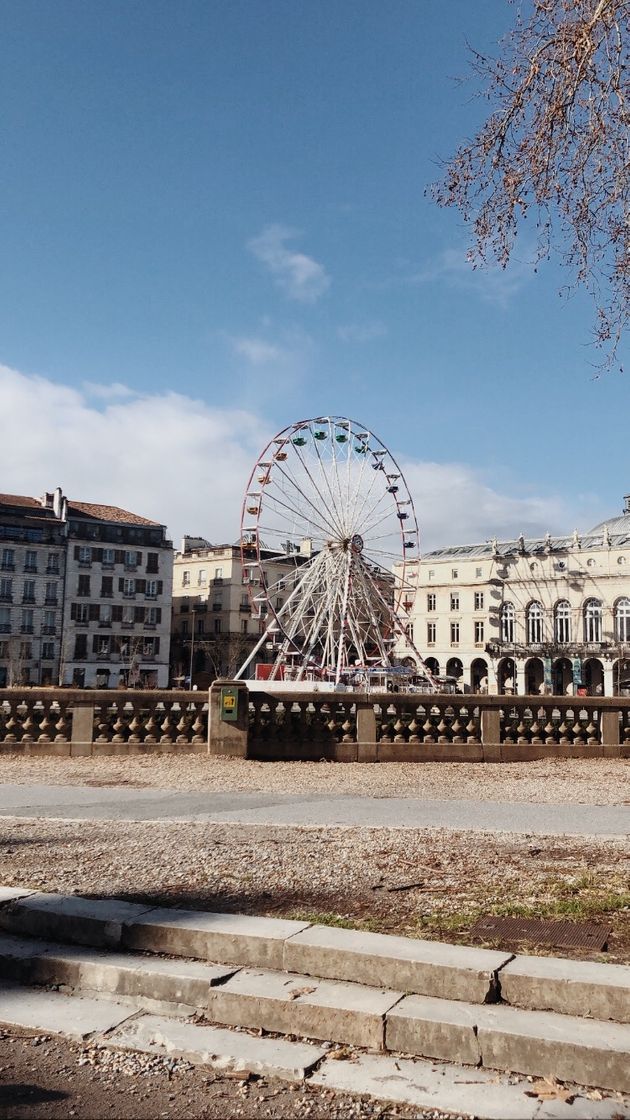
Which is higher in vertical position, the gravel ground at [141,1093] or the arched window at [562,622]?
the arched window at [562,622]

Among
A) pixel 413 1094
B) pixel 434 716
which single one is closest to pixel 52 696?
pixel 434 716

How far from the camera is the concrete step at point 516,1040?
4.09 m

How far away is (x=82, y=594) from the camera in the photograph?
76.8m

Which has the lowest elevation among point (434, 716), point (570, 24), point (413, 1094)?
point (413, 1094)

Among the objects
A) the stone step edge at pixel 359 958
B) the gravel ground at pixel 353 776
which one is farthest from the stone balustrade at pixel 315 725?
the stone step edge at pixel 359 958

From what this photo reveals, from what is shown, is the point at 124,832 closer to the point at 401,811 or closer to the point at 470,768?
the point at 401,811

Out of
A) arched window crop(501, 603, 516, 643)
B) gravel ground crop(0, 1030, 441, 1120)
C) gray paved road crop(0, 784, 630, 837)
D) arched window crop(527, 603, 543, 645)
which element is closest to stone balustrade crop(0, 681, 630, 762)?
gray paved road crop(0, 784, 630, 837)

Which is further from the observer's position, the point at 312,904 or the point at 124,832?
the point at 124,832

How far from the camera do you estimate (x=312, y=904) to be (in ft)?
21.0

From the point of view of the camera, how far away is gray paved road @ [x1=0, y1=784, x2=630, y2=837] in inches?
400

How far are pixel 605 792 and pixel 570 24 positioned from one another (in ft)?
32.6

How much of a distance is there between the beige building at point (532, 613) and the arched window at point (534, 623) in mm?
92

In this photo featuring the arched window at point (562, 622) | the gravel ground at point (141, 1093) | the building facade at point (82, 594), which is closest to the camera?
the gravel ground at point (141, 1093)

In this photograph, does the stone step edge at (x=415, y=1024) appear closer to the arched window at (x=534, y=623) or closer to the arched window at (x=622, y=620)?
the arched window at (x=622, y=620)
